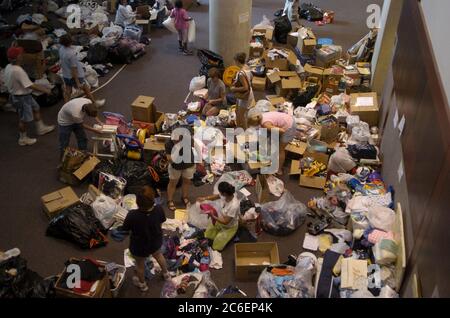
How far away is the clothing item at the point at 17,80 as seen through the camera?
6.28 meters

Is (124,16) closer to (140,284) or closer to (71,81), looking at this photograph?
(71,81)

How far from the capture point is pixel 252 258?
5031 millimetres

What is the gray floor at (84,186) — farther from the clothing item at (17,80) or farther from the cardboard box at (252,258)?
the clothing item at (17,80)

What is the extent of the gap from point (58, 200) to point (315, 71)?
17.0 ft

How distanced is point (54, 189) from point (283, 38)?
6.41 metres

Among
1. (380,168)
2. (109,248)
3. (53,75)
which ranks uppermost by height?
(53,75)

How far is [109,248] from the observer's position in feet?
17.2

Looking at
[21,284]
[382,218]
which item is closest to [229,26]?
[382,218]

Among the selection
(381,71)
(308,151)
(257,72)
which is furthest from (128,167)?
(381,71)

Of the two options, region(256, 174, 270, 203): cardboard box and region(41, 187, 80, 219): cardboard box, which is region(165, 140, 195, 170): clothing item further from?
region(41, 187, 80, 219): cardboard box

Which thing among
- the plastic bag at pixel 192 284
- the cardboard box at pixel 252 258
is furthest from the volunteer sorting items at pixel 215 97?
the plastic bag at pixel 192 284

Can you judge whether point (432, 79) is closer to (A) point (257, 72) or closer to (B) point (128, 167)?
(B) point (128, 167)
